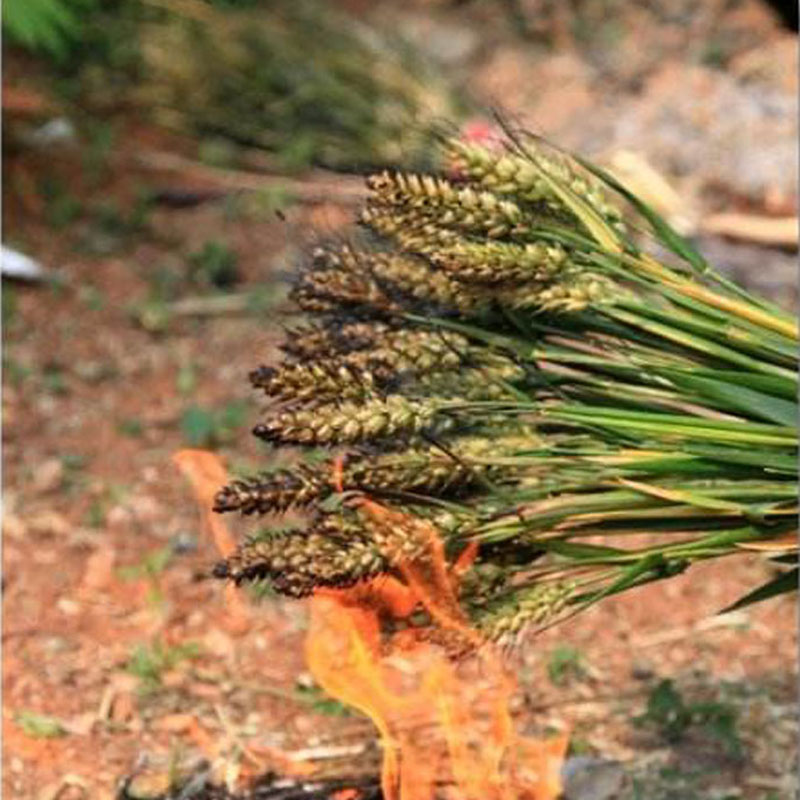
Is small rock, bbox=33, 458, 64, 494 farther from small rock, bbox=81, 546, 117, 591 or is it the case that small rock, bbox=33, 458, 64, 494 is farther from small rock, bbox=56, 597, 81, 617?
small rock, bbox=56, 597, 81, 617

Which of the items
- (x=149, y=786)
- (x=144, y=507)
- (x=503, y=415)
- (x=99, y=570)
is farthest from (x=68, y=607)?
(x=503, y=415)

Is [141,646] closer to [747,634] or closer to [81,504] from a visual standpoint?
A: [81,504]

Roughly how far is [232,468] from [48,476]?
35 cm

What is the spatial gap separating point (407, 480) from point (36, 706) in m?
1.04

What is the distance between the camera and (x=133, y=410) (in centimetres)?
476

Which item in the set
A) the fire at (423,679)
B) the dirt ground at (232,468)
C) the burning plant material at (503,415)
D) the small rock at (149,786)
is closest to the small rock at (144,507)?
the dirt ground at (232,468)

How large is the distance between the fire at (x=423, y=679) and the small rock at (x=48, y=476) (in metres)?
0.80

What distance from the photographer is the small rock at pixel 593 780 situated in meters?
3.19

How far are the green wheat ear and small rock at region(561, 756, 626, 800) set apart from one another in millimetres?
504

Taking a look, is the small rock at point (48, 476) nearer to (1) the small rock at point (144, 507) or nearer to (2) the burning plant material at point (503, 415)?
(1) the small rock at point (144, 507)

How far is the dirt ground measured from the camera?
3398mm

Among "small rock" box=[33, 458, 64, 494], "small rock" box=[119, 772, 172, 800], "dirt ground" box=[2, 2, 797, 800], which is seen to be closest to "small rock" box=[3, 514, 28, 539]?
"dirt ground" box=[2, 2, 797, 800]

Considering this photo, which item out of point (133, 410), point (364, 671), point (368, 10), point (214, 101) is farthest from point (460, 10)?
point (364, 671)

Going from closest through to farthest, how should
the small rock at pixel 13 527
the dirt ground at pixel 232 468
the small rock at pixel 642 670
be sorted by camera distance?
the dirt ground at pixel 232 468 < the small rock at pixel 642 670 < the small rock at pixel 13 527
